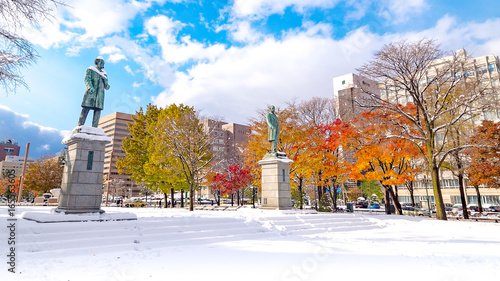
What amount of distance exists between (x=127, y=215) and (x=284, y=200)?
9607 mm

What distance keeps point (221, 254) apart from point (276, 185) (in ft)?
33.5

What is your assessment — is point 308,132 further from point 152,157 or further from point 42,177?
point 42,177

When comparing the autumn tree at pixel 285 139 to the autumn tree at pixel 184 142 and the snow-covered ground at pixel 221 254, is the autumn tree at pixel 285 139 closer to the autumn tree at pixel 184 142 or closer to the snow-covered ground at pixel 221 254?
the autumn tree at pixel 184 142

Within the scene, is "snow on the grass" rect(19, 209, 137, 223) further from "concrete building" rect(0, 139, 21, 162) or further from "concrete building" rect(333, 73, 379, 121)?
"concrete building" rect(0, 139, 21, 162)

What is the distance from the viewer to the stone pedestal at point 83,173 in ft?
35.5

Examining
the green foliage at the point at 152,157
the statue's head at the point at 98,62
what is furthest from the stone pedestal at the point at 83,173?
the green foliage at the point at 152,157

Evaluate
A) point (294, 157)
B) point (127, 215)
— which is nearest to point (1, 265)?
point (127, 215)

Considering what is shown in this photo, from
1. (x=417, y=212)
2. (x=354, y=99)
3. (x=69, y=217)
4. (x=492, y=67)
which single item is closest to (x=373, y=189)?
(x=492, y=67)

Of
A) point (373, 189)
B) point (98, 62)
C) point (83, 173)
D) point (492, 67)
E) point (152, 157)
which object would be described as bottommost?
point (373, 189)

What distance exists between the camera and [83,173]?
36.8ft

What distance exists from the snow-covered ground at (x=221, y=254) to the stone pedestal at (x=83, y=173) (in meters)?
2.12

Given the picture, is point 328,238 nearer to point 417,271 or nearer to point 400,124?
point 417,271

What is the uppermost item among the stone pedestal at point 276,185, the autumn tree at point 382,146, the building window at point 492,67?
the building window at point 492,67

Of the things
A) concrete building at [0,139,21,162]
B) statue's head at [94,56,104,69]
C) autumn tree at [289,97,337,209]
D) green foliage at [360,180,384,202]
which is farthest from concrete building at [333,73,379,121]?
concrete building at [0,139,21,162]
